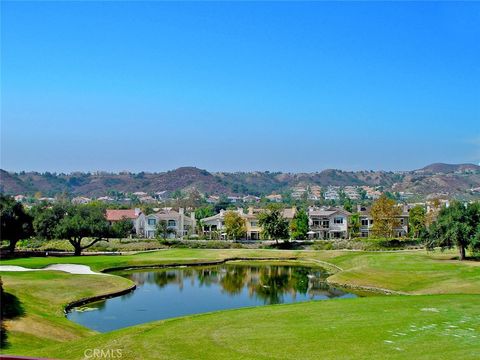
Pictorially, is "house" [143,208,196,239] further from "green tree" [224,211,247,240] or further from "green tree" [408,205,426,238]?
"green tree" [408,205,426,238]

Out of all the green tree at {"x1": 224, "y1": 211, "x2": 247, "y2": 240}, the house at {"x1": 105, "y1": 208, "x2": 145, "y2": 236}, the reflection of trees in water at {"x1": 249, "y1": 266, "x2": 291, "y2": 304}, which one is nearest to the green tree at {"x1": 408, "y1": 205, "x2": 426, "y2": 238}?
the green tree at {"x1": 224, "y1": 211, "x2": 247, "y2": 240}

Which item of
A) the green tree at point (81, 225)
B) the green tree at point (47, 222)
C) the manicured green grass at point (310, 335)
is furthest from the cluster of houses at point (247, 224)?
the manicured green grass at point (310, 335)

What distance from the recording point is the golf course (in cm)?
2256

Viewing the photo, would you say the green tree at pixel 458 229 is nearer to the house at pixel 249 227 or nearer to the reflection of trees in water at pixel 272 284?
the reflection of trees in water at pixel 272 284

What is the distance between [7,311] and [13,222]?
49.3m

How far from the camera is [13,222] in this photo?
7725cm

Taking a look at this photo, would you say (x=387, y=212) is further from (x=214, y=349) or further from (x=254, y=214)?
(x=214, y=349)

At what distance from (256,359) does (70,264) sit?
47.7 m

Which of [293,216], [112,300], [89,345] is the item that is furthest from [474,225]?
[293,216]

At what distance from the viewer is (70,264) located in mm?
64812

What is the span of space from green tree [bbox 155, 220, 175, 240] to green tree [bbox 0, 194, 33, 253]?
42653 mm

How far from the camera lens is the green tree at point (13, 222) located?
75.8 meters

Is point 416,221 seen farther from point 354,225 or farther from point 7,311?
point 7,311

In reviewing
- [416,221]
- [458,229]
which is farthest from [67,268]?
[416,221]
